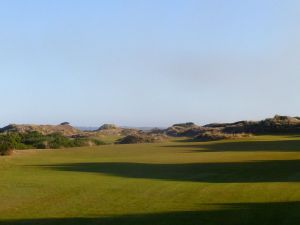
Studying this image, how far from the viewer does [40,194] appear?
57.3ft

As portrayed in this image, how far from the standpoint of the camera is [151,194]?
17.4 metres

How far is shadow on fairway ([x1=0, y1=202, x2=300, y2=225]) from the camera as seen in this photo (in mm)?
12820

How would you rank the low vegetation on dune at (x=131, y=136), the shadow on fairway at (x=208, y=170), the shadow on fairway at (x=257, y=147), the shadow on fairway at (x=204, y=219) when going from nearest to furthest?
the shadow on fairway at (x=204, y=219)
the shadow on fairway at (x=208, y=170)
the shadow on fairway at (x=257, y=147)
the low vegetation on dune at (x=131, y=136)

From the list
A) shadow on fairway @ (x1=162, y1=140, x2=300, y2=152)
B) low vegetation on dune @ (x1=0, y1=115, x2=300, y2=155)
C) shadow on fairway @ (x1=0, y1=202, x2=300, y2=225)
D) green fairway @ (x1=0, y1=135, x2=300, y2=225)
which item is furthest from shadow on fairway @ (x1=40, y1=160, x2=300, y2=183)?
low vegetation on dune @ (x1=0, y1=115, x2=300, y2=155)

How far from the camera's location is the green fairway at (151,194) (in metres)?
13.5

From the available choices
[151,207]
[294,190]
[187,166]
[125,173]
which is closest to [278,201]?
[294,190]

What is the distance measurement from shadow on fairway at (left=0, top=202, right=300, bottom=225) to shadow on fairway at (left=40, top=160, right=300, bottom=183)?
6797mm

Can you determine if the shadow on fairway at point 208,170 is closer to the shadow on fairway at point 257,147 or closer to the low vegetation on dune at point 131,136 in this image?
the shadow on fairway at point 257,147

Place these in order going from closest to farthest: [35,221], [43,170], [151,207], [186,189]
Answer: [35,221] → [151,207] → [186,189] → [43,170]

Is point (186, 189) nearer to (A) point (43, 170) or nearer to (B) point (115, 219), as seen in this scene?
(B) point (115, 219)

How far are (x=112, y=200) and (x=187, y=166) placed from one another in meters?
12.0

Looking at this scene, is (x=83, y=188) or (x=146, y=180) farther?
(x=146, y=180)

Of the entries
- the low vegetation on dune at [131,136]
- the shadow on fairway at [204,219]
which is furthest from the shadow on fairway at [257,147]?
the shadow on fairway at [204,219]

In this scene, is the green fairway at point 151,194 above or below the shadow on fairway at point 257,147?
below
